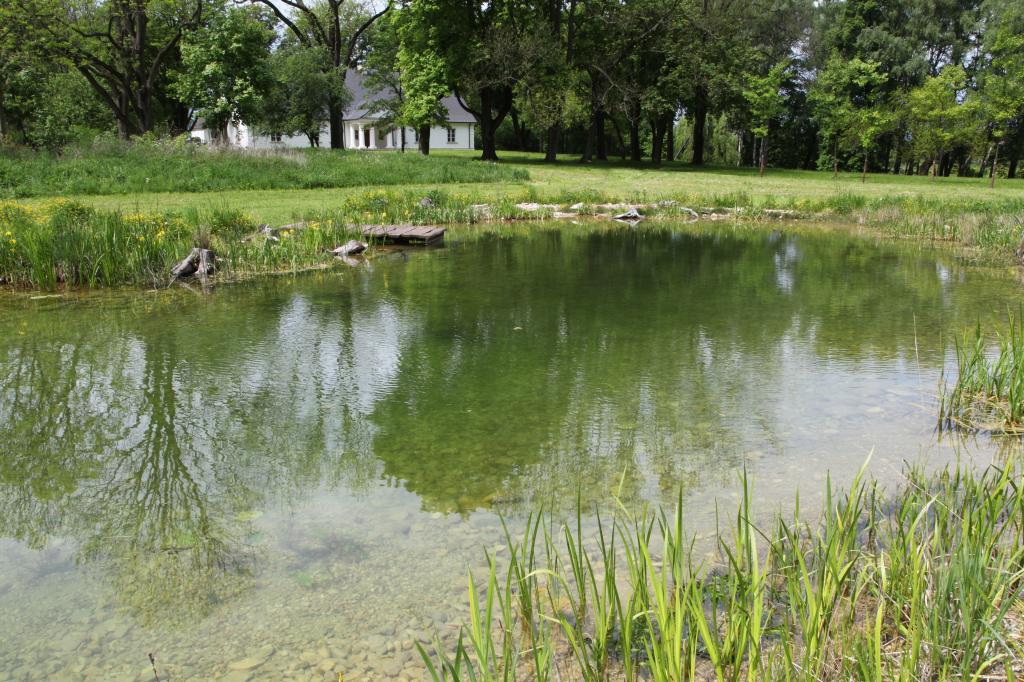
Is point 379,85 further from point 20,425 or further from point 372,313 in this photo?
point 20,425

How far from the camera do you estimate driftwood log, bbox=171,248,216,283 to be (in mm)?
11406

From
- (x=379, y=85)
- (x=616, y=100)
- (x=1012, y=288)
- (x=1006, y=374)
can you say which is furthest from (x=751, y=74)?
(x=1006, y=374)

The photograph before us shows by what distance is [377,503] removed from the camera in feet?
15.4

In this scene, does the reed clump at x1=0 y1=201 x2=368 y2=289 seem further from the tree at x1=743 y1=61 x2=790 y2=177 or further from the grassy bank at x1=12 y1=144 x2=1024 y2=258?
the tree at x1=743 y1=61 x2=790 y2=177

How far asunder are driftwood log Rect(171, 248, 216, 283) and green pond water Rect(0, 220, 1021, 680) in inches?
26.6

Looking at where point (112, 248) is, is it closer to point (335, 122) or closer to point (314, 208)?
point (314, 208)

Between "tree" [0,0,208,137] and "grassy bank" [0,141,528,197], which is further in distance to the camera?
"tree" [0,0,208,137]

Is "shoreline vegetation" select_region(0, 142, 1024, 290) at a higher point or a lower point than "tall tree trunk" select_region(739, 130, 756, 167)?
lower

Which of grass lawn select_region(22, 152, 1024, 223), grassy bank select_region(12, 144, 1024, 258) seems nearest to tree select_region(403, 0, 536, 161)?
grass lawn select_region(22, 152, 1024, 223)

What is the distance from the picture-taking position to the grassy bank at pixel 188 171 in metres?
20.6

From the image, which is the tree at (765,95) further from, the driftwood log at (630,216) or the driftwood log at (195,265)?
the driftwood log at (195,265)

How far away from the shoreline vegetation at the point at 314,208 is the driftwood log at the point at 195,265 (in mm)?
146

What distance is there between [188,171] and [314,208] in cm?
764

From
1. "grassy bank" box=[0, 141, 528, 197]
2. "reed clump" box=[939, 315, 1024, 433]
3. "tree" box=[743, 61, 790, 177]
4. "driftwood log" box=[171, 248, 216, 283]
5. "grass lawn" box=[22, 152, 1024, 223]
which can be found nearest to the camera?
"reed clump" box=[939, 315, 1024, 433]
